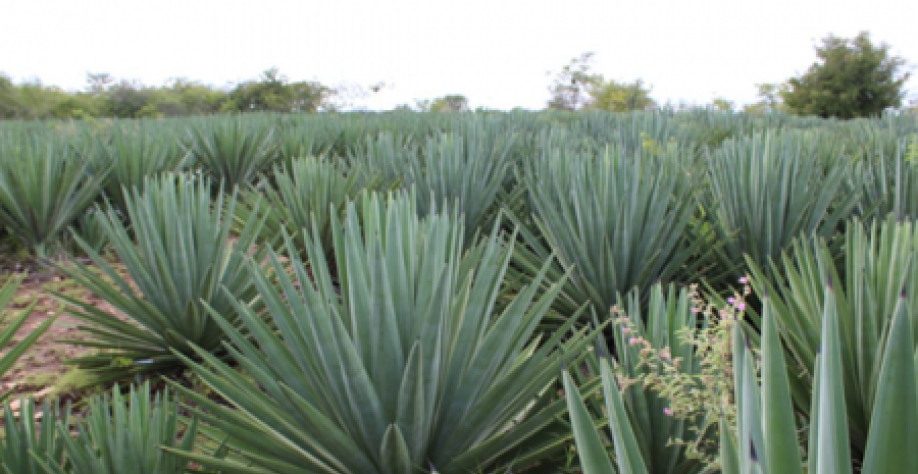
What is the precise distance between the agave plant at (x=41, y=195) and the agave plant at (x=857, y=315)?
3.74 meters

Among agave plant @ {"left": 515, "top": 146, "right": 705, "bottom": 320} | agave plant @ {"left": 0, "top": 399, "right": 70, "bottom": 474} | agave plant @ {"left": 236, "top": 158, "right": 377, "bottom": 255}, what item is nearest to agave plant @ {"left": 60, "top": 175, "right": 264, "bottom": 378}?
agave plant @ {"left": 236, "top": 158, "right": 377, "bottom": 255}

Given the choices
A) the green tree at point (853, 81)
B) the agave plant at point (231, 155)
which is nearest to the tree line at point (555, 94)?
the green tree at point (853, 81)

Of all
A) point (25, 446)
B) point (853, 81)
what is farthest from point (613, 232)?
point (853, 81)

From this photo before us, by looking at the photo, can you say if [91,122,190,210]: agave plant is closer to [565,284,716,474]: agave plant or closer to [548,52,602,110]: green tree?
[565,284,716,474]: agave plant

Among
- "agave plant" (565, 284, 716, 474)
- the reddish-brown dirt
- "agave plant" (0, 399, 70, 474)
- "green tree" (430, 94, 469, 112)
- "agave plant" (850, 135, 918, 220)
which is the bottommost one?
the reddish-brown dirt

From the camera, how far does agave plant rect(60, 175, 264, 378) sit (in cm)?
233

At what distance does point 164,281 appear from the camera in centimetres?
232

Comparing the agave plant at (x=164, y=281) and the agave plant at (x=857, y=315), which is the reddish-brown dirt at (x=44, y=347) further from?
the agave plant at (x=857, y=315)

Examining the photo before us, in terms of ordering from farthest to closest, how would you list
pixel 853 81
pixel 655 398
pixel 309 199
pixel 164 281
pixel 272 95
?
→ pixel 272 95
pixel 853 81
pixel 309 199
pixel 164 281
pixel 655 398

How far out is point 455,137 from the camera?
346cm

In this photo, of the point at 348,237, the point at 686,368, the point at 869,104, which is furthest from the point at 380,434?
the point at 869,104

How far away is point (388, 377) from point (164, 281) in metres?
1.41

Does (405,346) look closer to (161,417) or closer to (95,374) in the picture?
(161,417)

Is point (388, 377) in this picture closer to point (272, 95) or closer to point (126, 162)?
point (126, 162)
